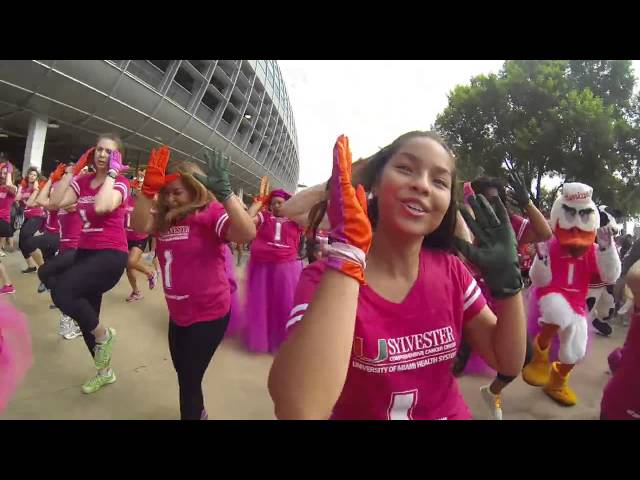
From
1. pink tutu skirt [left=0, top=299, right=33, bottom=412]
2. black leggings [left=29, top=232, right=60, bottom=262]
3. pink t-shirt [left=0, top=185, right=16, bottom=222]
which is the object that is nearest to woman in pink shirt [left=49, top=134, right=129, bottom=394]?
pink tutu skirt [left=0, top=299, right=33, bottom=412]

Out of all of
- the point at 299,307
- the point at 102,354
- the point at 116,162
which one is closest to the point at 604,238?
the point at 299,307

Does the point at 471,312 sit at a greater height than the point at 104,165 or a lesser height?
lesser

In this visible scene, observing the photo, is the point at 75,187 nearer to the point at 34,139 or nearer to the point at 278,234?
the point at 278,234

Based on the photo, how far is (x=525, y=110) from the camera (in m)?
14.8

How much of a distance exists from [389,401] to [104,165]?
3141mm

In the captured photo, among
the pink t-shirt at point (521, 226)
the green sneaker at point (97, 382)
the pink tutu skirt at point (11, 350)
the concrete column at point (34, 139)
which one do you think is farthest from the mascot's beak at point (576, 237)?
the concrete column at point (34, 139)

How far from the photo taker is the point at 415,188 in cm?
115

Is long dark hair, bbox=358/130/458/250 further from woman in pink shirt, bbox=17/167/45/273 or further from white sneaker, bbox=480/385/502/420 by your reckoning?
woman in pink shirt, bbox=17/167/45/273

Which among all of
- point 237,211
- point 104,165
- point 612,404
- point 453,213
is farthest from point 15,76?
point 612,404

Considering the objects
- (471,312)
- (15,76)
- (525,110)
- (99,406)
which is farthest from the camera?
(525,110)

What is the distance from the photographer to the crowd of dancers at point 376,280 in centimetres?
99

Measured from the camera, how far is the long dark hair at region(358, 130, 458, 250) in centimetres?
Result: 128

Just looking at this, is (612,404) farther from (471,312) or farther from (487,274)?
(487,274)

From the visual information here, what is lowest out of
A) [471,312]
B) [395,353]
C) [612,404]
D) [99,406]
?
[99,406]
